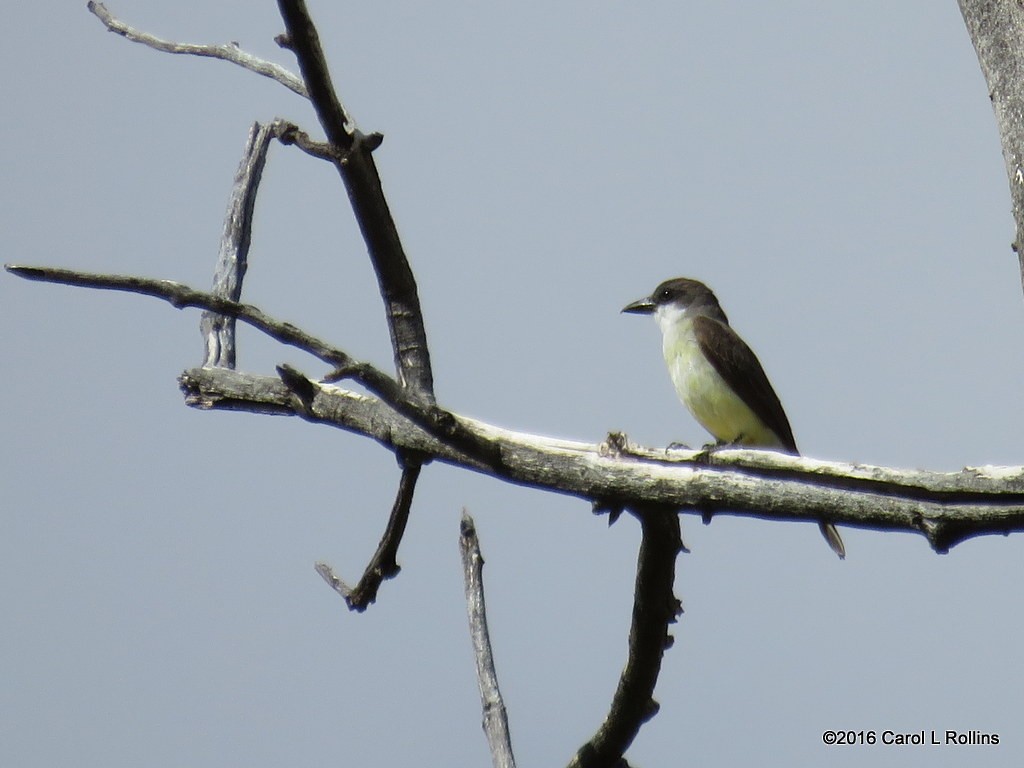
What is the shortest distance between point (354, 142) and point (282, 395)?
1.50 m

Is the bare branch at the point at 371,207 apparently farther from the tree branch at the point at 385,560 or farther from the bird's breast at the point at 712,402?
the bird's breast at the point at 712,402

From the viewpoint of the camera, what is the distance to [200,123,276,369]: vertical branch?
5562 millimetres

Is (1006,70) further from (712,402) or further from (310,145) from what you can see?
(712,402)

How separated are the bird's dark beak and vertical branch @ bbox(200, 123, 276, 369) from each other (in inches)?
174

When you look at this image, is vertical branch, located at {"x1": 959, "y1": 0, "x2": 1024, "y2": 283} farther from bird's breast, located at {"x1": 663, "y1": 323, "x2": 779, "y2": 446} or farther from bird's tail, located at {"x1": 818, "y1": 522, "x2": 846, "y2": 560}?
bird's breast, located at {"x1": 663, "y1": 323, "x2": 779, "y2": 446}

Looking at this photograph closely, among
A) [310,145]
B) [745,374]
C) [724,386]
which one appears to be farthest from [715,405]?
[310,145]

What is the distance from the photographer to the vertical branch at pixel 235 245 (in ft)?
18.2

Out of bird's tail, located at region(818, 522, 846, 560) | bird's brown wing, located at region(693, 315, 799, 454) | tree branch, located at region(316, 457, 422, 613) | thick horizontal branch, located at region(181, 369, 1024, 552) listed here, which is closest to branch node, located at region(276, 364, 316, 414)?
thick horizontal branch, located at region(181, 369, 1024, 552)

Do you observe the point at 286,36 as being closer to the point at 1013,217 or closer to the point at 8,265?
the point at 8,265

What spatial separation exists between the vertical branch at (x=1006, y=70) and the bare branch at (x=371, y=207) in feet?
7.48

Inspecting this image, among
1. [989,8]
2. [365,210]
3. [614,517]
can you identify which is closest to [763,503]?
[614,517]

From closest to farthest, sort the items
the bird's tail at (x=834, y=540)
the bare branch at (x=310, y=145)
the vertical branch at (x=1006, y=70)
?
1. the bare branch at (x=310, y=145)
2. the vertical branch at (x=1006, y=70)
3. the bird's tail at (x=834, y=540)

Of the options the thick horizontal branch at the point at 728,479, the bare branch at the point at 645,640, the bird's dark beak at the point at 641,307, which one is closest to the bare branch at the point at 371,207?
the thick horizontal branch at the point at 728,479

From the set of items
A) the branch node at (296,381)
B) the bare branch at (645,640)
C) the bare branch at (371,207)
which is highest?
the bare branch at (371,207)
